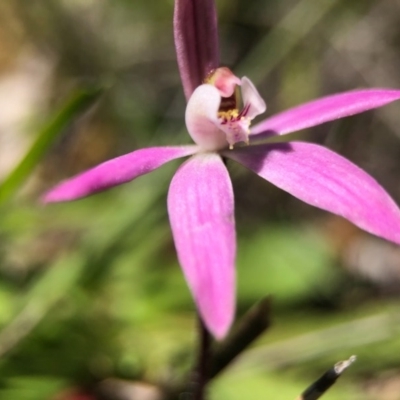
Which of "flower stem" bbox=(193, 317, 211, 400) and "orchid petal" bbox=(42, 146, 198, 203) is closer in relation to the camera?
"orchid petal" bbox=(42, 146, 198, 203)

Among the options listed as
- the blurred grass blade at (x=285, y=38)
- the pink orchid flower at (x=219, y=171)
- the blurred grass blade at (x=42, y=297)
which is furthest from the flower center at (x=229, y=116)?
the blurred grass blade at (x=285, y=38)

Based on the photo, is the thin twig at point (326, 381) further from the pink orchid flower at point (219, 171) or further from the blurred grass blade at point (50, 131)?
the blurred grass blade at point (50, 131)

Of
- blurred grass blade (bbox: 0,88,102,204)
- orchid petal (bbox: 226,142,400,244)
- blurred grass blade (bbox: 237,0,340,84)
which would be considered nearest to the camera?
orchid petal (bbox: 226,142,400,244)

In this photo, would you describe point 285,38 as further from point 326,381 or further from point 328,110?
point 326,381

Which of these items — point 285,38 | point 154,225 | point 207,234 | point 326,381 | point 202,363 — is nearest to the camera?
point 207,234

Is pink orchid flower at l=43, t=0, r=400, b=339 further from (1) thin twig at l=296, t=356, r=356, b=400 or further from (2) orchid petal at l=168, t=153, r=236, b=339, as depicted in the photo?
(1) thin twig at l=296, t=356, r=356, b=400

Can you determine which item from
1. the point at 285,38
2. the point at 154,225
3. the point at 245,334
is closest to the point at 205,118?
the point at 245,334

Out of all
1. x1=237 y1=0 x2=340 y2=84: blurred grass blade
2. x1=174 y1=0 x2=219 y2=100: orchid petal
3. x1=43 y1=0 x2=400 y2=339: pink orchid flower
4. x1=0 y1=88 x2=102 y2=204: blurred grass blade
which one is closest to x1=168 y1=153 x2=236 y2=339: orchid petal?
x1=43 y1=0 x2=400 y2=339: pink orchid flower
